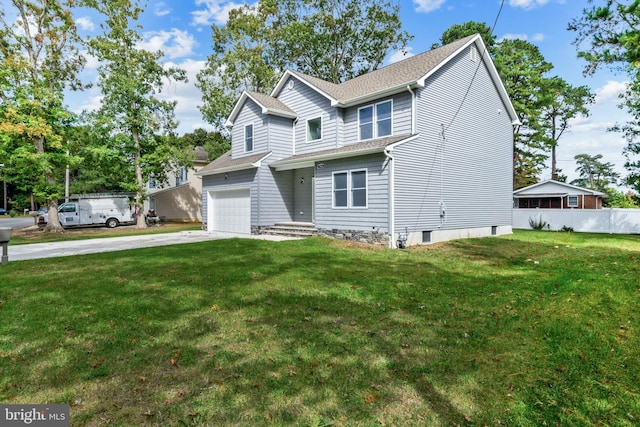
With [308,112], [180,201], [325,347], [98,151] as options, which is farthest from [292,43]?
[325,347]

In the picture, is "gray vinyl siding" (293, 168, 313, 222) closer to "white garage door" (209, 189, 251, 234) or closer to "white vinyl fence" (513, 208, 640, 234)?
"white garage door" (209, 189, 251, 234)

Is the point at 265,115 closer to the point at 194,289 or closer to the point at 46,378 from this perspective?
the point at 194,289

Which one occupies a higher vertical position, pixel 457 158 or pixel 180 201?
pixel 457 158

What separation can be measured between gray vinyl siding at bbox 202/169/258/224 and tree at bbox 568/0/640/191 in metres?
13.1

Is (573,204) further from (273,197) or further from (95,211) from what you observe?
(95,211)

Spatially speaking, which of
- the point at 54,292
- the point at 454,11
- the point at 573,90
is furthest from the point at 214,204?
the point at 573,90

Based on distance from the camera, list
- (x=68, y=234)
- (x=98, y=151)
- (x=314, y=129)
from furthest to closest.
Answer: (x=98, y=151) < (x=68, y=234) < (x=314, y=129)

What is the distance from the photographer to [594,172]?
200 ft

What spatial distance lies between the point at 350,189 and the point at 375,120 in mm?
3253

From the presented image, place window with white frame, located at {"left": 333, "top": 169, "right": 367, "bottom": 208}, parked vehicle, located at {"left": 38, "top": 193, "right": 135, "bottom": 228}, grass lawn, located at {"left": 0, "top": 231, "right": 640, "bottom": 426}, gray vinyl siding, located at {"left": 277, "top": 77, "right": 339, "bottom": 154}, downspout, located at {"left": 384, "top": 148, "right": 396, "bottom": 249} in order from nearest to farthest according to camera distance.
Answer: grass lawn, located at {"left": 0, "top": 231, "right": 640, "bottom": 426} → downspout, located at {"left": 384, "top": 148, "right": 396, "bottom": 249} → window with white frame, located at {"left": 333, "top": 169, "right": 367, "bottom": 208} → gray vinyl siding, located at {"left": 277, "top": 77, "right": 339, "bottom": 154} → parked vehicle, located at {"left": 38, "top": 193, "right": 135, "bottom": 228}

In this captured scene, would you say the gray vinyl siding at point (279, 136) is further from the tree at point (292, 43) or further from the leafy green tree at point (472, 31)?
the leafy green tree at point (472, 31)

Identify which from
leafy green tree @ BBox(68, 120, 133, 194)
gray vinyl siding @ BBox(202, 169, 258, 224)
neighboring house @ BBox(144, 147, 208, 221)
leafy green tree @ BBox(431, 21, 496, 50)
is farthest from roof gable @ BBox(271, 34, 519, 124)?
neighboring house @ BBox(144, 147, 208, 221)

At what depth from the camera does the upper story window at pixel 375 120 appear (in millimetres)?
13434

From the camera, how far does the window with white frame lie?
12.7m
